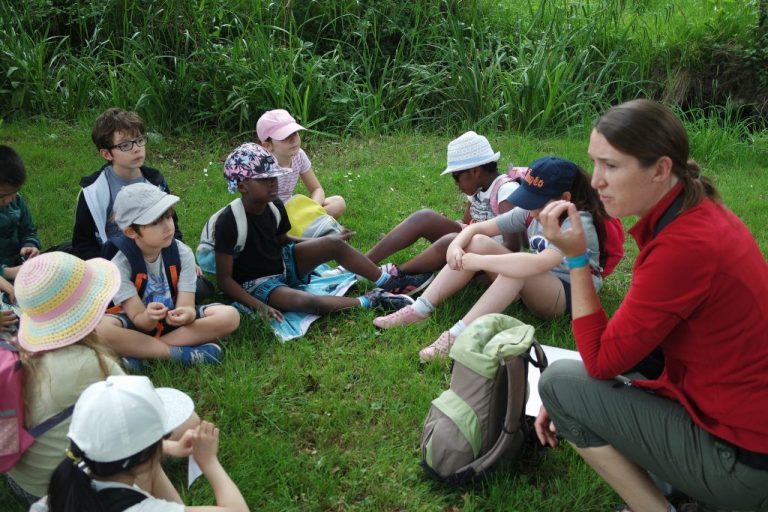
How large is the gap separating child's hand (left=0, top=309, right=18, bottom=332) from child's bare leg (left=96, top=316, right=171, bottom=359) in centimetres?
35

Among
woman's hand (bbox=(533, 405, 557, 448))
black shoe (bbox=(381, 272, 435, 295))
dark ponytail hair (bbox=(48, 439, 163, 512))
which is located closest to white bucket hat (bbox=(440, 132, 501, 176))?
black shoe (bbox=(381, 272, 435, 295))

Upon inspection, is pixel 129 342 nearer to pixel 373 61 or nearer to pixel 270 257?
pixel 270 257

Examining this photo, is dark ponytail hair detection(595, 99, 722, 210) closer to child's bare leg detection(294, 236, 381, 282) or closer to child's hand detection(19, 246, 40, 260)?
child's bare leg detection(294, 236, 381, 282)

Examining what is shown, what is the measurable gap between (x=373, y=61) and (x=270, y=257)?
423cm

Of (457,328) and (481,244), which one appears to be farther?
(481,244)

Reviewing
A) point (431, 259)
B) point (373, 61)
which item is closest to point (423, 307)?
point (431, 259)

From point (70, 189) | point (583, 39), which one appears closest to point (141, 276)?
point (70, 189)

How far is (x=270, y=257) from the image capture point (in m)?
4.11

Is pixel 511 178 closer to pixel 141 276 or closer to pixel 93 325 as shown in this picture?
pixel 141 276

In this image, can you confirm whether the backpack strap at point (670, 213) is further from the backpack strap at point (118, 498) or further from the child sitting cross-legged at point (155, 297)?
the child sitting cross-legged at point (155, 297)

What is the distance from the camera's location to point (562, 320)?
149 inches

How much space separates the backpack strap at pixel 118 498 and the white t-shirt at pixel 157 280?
1.59 meters

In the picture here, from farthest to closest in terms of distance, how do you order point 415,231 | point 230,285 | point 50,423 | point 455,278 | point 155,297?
point 415,231 → point 230,285 → point 455,278 → point 155,297 → point 50,423

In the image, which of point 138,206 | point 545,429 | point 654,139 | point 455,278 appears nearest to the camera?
point 654,139
